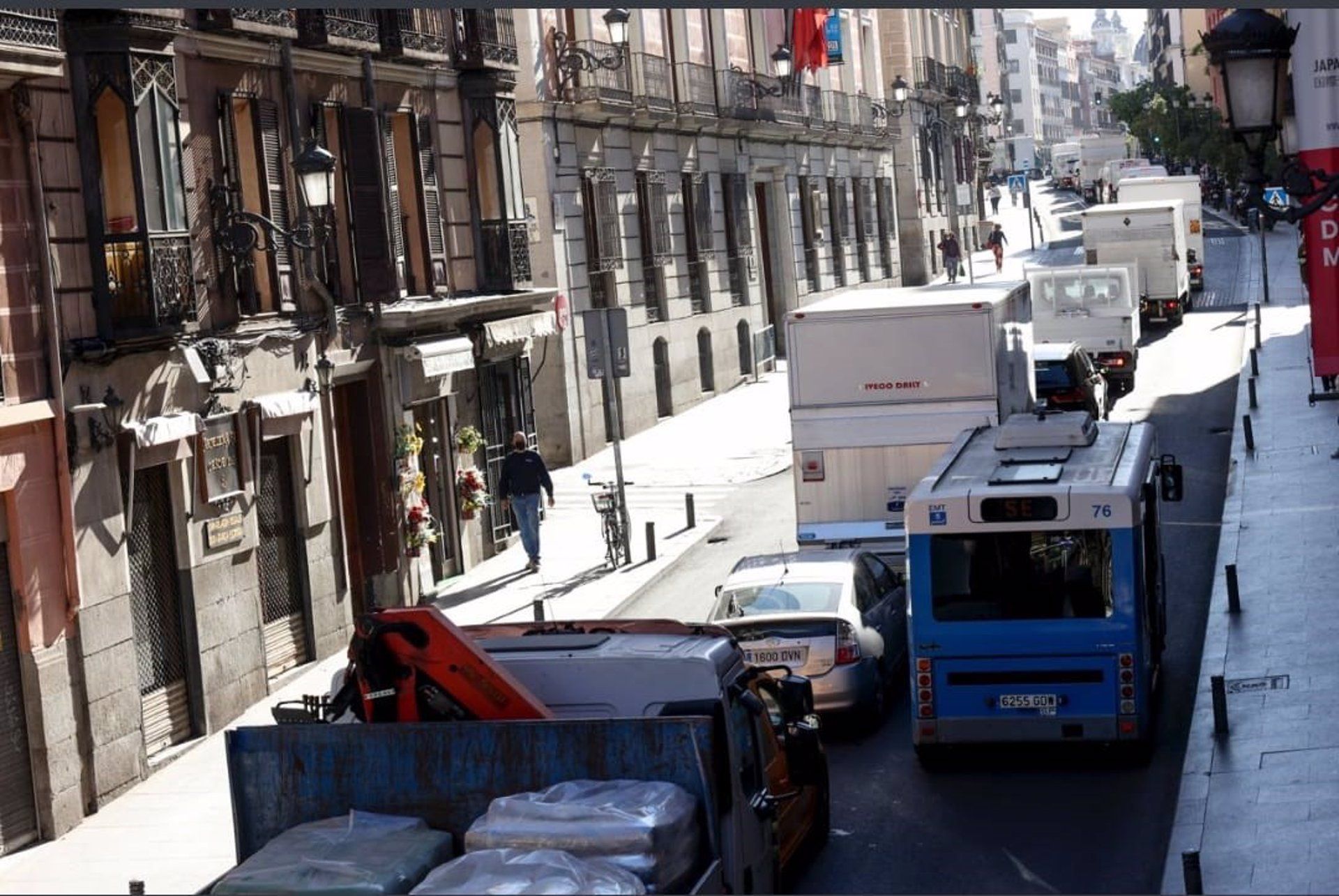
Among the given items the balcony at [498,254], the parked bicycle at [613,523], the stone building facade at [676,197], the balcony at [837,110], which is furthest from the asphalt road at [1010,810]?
the balcony at [837,110]

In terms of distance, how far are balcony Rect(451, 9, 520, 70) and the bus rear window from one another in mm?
13997

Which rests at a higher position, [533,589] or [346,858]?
[346,858]

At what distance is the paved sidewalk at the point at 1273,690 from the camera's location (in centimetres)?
1236

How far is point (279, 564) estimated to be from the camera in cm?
2109

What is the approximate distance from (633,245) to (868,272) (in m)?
21.2

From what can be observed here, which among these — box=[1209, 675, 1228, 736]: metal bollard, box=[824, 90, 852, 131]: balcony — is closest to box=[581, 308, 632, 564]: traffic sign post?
box=[1209, 675, 1228, 736]: metal bollard

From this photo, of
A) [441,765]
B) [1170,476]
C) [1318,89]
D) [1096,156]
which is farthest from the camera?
[1096,156]

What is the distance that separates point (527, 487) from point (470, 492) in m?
0.81

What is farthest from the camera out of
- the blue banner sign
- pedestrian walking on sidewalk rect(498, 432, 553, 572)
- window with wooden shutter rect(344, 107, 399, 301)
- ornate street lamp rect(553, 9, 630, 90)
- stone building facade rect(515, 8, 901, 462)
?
the blue banner sign

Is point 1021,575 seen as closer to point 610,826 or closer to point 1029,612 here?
point 1029,612

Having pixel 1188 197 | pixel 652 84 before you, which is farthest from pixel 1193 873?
pixel 1188 197

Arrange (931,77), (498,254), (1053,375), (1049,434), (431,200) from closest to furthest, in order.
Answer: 1. (1049,434)
2. (431,200)
3. (498,254)
4. (1053,375)
5. (931,77)

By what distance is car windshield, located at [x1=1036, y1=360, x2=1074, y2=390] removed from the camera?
1208 inches

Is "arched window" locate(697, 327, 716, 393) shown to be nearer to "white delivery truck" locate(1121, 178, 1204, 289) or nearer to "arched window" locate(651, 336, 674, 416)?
"arched window" locate(651, 336, 674, 416)
